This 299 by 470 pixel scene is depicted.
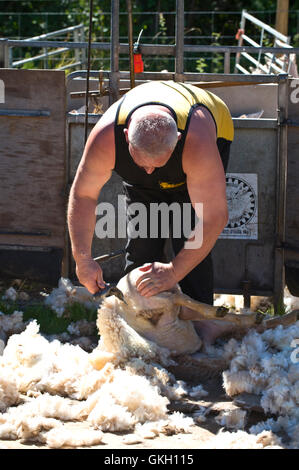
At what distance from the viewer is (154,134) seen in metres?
3.43

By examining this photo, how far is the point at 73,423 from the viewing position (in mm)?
3445

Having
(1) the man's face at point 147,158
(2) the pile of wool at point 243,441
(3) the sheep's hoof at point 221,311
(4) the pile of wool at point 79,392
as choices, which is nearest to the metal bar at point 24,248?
(4) the pile of wool at point 79,392

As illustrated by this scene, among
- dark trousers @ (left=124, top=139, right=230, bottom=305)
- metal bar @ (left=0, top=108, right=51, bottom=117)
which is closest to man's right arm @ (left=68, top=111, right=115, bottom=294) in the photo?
dark trousers @ (left=124, top=139, right=230, bottom=305)

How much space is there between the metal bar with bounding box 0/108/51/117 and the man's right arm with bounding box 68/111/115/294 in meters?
1.32

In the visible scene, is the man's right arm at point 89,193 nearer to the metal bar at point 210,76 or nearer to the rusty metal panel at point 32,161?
the rusty metal panel at point 32,161

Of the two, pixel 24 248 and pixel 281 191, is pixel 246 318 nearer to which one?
pixel 281 191

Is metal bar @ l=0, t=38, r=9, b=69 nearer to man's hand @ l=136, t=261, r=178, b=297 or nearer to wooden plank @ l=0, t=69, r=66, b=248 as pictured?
wooden plank @ l=0, t=69, r=66, b=248

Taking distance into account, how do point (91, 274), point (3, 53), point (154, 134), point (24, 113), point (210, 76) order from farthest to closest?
point (3, 53)
point (210, 76)
point (24, 113)
point (91, 274)
point (154, 134)

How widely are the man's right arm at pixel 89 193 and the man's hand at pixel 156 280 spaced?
21cm

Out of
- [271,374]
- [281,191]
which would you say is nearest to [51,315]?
[281,191]

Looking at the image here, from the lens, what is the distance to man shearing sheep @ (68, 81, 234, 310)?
11.4ft

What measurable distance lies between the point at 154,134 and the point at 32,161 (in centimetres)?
197

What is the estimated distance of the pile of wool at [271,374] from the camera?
11.2 feet
